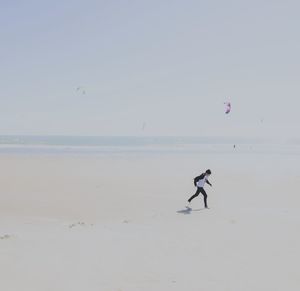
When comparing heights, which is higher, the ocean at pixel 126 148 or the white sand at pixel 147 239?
the ocean at pixel 126 148

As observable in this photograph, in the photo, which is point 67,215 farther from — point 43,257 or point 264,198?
point 264,198

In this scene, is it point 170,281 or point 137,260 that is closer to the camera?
point 170,281

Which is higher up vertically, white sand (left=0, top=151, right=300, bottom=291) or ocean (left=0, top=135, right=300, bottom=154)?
ocean (left=0, top=135, right=300, bottom=154)

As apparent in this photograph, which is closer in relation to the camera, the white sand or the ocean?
the white sand

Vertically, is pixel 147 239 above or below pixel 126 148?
below

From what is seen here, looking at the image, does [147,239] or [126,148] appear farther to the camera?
[126,148]

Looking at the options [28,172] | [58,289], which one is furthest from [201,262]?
[28,172]

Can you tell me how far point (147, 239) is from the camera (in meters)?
11.2

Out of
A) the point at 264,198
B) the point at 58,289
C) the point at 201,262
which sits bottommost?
the point at 58,289

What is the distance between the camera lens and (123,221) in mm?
14297

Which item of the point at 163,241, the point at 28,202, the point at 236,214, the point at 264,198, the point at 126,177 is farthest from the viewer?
the point at 126,177

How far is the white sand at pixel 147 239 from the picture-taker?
7.99m

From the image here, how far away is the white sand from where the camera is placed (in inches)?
315

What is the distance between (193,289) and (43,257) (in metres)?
3.75
